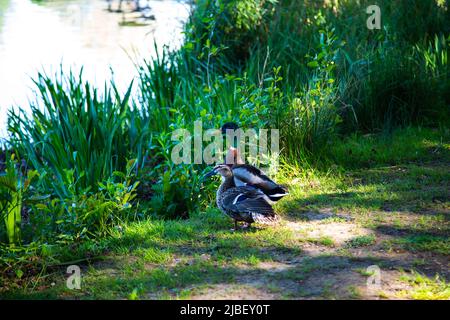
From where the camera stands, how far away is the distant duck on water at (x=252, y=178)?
583 centimetres

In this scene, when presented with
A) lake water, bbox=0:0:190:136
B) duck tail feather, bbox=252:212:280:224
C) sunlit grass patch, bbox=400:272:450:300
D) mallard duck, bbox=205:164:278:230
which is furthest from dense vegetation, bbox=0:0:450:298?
sunlit grass patch, bbox=400:272:450:300

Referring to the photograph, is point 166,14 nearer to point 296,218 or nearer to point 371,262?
point 296,218

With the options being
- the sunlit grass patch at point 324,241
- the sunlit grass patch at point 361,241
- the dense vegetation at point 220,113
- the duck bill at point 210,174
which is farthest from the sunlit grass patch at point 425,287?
the dense vegetation at point 220,113

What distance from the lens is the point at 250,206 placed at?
18.4 ft

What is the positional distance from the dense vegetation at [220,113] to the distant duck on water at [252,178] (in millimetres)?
460

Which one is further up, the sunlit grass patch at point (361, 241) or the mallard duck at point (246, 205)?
the mallard duck at point (246, 205)

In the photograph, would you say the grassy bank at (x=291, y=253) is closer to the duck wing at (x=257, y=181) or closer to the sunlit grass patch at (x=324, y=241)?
the sunlit grass patch at (x=324, y=241)

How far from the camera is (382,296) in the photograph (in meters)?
4.56

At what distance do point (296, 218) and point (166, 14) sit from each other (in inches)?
405

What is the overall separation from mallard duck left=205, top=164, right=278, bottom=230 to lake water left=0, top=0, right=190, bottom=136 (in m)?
4.69

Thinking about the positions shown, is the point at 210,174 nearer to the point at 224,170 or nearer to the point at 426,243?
the point at 224,170

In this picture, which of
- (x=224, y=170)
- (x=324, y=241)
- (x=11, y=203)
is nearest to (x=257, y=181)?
(x=224, y=170)

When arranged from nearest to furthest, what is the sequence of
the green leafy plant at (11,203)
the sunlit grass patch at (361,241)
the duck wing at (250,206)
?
the green leafy plant at (11,203) → the sunlit grass patch at (361,241) → the duck wing at (250,206)

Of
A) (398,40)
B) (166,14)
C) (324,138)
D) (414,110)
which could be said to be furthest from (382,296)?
(166,14)
